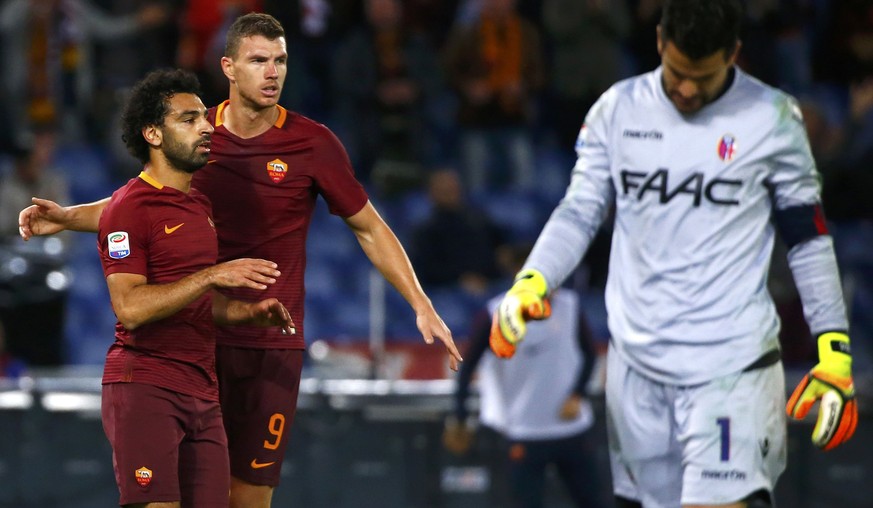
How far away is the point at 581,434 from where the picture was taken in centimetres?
852

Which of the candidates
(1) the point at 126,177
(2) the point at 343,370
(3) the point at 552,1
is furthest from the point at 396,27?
(2) the point at 343,370

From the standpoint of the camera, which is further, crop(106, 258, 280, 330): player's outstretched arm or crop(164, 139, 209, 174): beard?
crop(164, 139, 209, 174): beard

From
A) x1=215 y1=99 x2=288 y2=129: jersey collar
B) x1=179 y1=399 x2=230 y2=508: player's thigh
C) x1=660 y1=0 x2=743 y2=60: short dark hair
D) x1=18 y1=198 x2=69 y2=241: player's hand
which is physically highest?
x1=660 y1=0 x2=743 y2=60: short dark hair

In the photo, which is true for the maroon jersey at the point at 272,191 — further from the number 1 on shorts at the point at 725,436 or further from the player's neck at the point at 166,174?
the number 1 on shorts at the point at 725,436

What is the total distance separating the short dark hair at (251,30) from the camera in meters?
4.98

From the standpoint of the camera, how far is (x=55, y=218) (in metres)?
5.16

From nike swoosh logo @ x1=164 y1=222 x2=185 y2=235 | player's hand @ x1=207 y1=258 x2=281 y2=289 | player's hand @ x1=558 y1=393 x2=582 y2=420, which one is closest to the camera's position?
player's hand @ x1=207 y1=258 x2=281 y2=289

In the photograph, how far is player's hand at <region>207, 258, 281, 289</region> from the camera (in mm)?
4395

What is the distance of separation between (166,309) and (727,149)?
1.93 m

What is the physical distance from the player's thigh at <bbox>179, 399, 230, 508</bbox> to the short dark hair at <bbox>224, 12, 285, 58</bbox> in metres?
1.28

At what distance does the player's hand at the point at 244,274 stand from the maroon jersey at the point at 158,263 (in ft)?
0.85

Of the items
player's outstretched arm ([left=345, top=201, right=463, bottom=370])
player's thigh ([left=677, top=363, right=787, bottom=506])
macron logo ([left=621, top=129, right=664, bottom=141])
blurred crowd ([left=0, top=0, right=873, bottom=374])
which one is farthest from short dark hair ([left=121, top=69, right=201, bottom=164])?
blurred crowd ([left=0, top=0, right=873, bottom=374])

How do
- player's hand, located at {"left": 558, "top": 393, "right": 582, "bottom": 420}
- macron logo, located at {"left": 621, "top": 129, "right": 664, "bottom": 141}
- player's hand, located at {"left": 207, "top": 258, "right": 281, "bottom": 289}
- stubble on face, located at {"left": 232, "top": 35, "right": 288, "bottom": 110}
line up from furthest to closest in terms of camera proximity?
player's hand, located at {"left": 558, "top": 393, "right": 582, "bottom": 420} < stubble on face, located at {"left": 232, "top": 35, "right": 288, "bottom": 110} < macron logo, located at {"left": 621, "top": 129, "right": 664, "bottom": 141} < player's hand, located at {"left": 207, "top": 258, "right": 281, "bottom": 289}

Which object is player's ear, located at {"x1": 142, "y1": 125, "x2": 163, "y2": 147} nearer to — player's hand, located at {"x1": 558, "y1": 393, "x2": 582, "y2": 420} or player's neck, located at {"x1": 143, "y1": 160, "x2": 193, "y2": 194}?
player's neck, located at {"x1": 143, "y1": 160, "x2": 193, "y2": 194}
